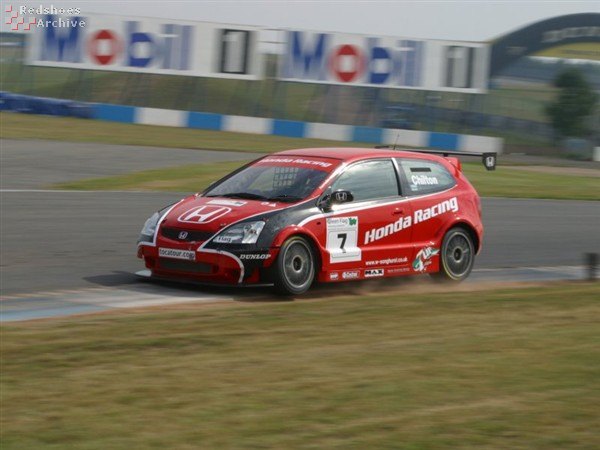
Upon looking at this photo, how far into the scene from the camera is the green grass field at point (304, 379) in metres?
5.02

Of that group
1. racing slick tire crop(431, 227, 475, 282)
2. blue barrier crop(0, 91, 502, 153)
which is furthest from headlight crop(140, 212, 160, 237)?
blue barrier crop(0, 91, 502, 153)

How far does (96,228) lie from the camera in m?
13.9

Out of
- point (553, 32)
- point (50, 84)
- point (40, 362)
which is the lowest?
point (40, 362)

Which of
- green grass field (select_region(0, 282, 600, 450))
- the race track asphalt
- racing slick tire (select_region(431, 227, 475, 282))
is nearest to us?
green grass field (select_region(0, 282, 600, 450))

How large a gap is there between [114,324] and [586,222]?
1215 cm

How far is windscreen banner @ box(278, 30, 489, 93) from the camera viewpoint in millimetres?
46000

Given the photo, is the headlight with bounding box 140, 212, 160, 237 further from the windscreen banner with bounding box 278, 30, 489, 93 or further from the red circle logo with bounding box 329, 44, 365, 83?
the red circle logo with bounding box 329, 44, 365, 83

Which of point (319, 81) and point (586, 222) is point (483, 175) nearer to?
point (586, 222)

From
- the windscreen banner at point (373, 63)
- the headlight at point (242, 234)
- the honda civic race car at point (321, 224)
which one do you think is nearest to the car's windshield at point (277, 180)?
the honda civic race car at point (321, 224)

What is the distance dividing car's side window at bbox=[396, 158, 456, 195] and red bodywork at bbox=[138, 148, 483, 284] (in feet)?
0.23

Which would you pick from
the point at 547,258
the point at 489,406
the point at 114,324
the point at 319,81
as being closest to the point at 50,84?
the point at 319,81

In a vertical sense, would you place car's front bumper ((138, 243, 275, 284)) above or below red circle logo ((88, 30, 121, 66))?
below

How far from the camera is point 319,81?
46.2 m

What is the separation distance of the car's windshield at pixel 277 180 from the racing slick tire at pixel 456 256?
1.69 meters
